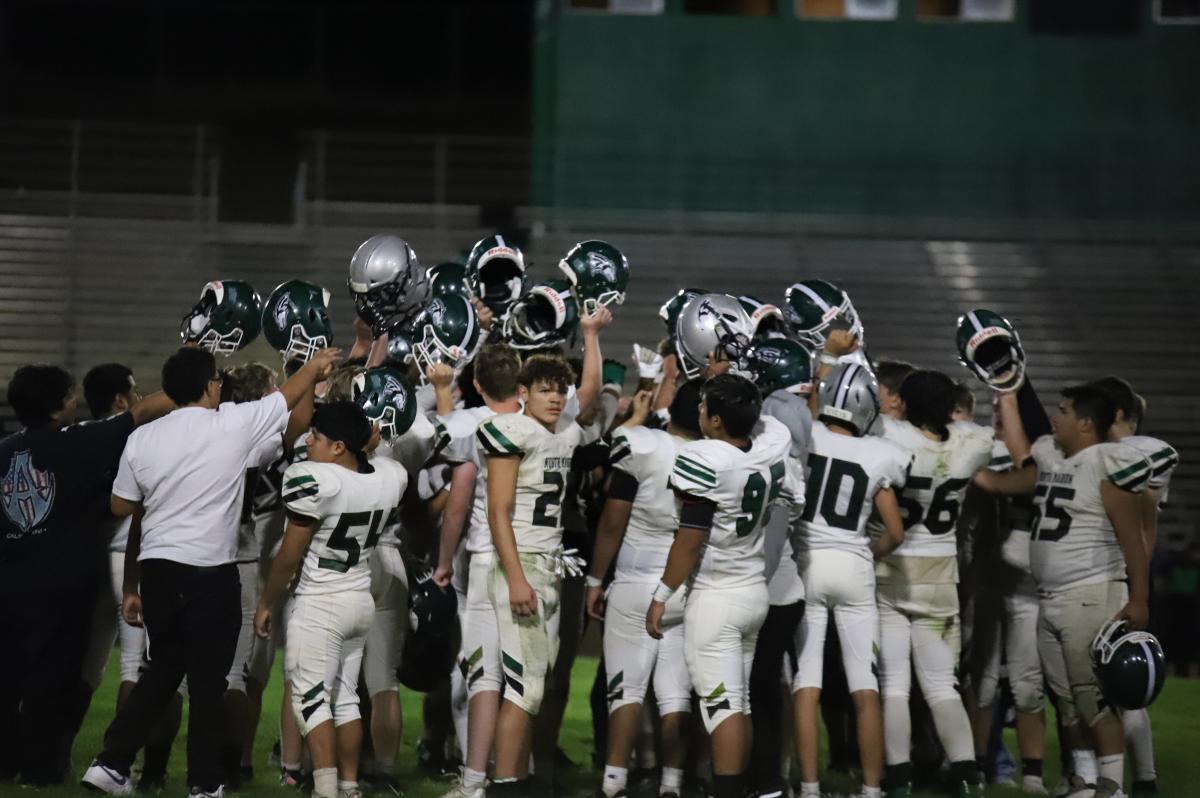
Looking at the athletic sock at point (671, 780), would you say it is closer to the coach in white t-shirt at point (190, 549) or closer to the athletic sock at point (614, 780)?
the athletic sock at point (614, 780)

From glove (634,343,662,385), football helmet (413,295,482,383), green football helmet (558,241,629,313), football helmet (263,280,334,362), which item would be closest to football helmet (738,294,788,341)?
glove (634,343,662,385)

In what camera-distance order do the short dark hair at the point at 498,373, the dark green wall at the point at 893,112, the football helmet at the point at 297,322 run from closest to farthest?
the short dark hair at the point at 498,373 → the football helmet at the point at 297,322 → the dark green wall at the point at 893,112

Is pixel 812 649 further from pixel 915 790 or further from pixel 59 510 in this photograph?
pixel 59 510

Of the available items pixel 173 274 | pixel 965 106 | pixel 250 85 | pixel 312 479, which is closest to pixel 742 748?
pixel 312 479

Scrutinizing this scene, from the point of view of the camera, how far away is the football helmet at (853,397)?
6.23 metres

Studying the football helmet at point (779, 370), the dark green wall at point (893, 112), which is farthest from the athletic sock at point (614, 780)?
the dark green wall at point (893, 112)

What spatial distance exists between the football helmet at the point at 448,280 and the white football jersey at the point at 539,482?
114 cm

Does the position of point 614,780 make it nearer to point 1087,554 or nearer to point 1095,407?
point 1087,554

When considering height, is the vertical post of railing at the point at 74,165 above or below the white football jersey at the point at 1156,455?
above

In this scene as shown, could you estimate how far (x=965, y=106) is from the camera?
1762 cm

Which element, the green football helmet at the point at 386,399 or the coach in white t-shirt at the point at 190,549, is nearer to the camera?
the coach in white t-shirt at the point at 190,549

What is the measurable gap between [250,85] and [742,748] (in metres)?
19.5

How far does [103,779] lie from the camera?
18.4ft

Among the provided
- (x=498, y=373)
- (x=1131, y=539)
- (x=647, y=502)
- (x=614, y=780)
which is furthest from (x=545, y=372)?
(x=1131, y=539)
